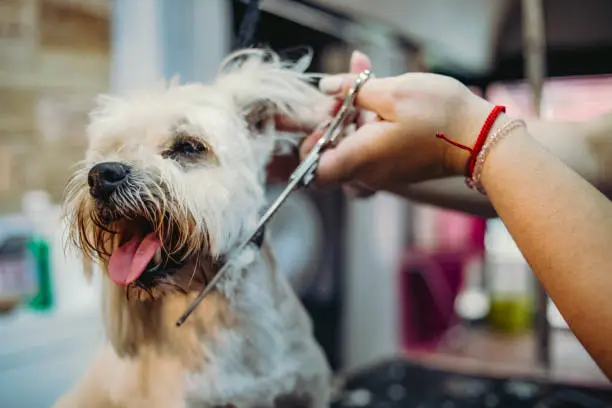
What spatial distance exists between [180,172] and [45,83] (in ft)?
2.11

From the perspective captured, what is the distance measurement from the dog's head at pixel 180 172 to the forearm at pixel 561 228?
27cm

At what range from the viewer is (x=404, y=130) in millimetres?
665

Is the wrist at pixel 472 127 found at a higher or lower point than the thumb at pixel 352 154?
higher

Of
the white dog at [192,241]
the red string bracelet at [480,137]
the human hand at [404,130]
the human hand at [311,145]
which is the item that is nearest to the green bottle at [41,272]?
the white dog at [192,241]

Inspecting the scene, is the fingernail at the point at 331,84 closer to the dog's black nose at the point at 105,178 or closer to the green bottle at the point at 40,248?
the dog's black nose at the point at 105,178

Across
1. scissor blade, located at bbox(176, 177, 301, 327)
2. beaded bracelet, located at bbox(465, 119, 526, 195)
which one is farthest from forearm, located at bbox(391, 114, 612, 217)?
scissor blade, located at bbox(176, 177, 301, 327)

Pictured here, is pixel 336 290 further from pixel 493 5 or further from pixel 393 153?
pixel 393 153

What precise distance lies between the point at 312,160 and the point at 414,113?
12 cm

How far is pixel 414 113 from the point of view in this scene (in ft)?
2.14

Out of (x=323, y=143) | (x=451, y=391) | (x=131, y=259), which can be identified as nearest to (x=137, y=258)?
(x=131, y=259)

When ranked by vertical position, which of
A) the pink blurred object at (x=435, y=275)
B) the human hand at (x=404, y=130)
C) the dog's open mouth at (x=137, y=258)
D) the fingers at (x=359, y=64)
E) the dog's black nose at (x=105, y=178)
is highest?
the fingers at (x=359, y=64)

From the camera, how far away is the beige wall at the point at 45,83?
3.63 feet

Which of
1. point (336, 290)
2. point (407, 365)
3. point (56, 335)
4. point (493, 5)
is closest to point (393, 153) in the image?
point (56, 335)

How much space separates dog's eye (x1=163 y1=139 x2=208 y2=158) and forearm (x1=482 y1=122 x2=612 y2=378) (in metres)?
0.33
